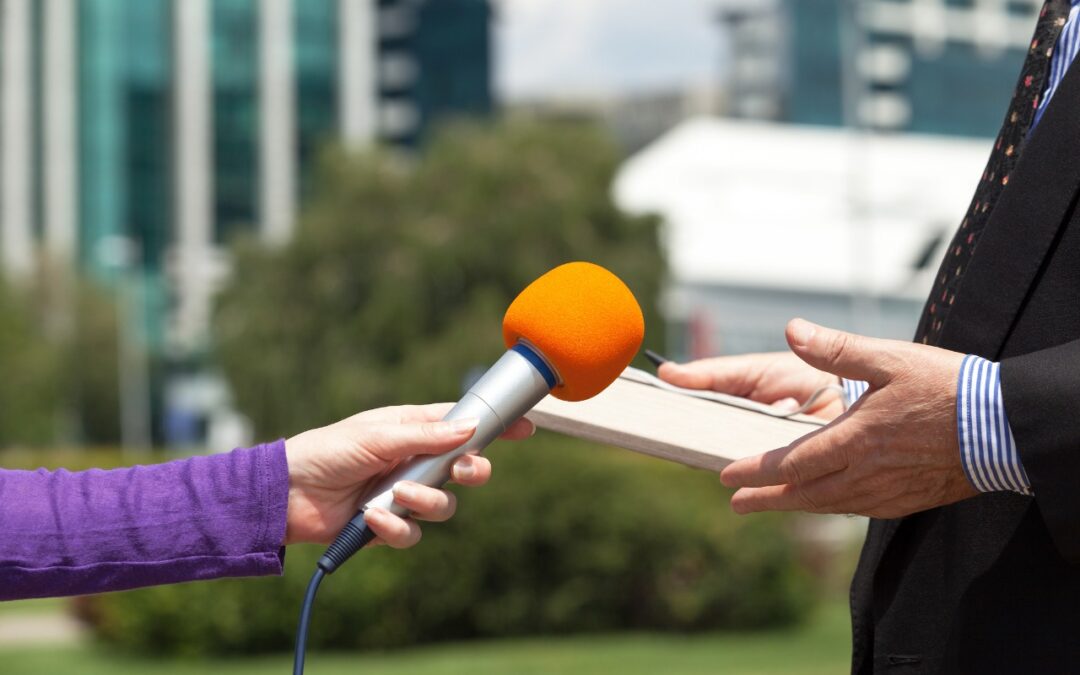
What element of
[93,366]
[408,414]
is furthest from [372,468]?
[93,366]

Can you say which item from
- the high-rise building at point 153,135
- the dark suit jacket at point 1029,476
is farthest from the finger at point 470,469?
the high-rise building at point 153,135

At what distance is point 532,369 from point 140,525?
0.52 meters

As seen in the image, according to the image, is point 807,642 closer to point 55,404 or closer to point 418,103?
point 55,404

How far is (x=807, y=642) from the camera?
1187cm

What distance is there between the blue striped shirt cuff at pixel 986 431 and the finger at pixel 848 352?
79mm

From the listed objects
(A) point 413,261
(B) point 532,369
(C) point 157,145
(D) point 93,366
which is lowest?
(D) point 93,366

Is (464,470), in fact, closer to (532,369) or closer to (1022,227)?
(532,369)

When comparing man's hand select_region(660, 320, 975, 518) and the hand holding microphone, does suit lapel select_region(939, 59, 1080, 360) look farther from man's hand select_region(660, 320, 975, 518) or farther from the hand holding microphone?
the hand holding microphone

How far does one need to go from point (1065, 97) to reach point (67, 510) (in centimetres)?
125

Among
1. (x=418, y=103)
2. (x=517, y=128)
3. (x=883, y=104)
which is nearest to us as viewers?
(x=517, y=128)

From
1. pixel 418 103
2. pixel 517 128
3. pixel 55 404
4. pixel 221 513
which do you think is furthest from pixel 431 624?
pixel 418 103

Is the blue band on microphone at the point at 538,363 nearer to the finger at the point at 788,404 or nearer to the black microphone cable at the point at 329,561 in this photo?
the black microphone cable at the point at 329,561

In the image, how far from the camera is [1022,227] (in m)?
1.58

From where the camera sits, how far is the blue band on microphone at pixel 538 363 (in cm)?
167
